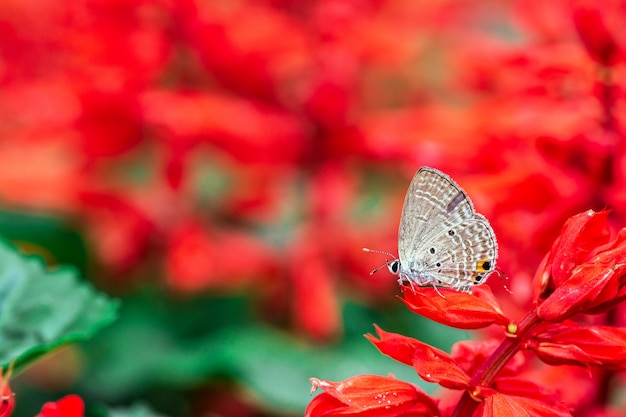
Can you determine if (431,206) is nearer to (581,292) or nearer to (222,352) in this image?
(581,292)

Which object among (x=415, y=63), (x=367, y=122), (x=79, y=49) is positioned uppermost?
(x=415, y=63)

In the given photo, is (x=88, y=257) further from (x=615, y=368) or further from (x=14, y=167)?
(x=615, y=368)

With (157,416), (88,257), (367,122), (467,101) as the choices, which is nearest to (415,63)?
(467,101)

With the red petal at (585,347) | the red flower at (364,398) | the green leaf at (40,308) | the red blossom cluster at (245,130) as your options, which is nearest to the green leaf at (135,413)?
the green leaf at (40,308)

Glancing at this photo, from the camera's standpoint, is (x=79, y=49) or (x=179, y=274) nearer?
(x=179, y=274)

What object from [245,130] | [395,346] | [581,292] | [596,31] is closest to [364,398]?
[395,346]

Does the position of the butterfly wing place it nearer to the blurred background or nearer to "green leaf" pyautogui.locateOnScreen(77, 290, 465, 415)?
the blurred background

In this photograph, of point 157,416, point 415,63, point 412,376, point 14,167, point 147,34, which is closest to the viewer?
point 157,416
